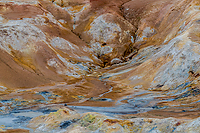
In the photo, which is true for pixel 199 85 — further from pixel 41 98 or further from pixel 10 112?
pixel 10 112

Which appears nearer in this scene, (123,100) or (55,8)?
(123,100)

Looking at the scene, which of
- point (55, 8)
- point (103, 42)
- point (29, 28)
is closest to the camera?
point (29, 28)

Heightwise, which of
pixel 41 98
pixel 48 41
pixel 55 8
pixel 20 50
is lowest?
pixel 41 98

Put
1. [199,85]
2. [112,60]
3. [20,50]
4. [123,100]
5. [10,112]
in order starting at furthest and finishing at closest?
[112,60] → [20,50] → [123,100] → [199,85] → [10,112]

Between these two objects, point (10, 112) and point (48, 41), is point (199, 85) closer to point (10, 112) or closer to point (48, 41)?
point (10, 112)

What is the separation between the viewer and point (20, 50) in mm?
33969

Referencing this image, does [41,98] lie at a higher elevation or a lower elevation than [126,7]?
lower

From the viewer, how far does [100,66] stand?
4206cm

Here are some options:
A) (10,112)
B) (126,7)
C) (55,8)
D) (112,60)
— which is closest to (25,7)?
(55,8)

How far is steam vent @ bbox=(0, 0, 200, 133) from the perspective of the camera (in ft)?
39.0

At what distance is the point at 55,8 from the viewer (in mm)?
51156

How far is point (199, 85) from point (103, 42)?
28517mm

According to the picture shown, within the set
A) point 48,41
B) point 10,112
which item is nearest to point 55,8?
point 48,41

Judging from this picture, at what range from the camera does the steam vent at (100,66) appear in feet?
39.0
